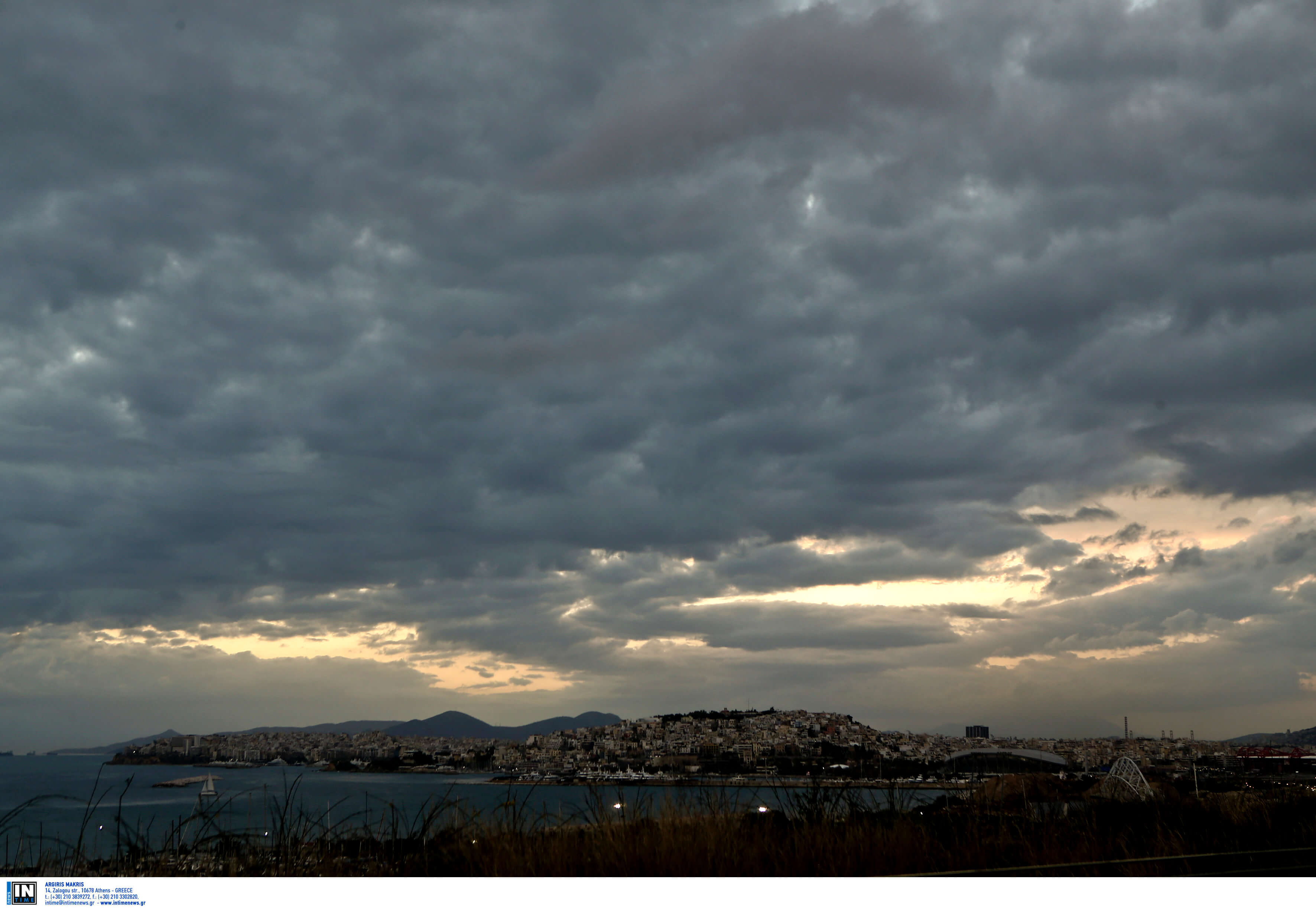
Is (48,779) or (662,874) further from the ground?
(662,874)

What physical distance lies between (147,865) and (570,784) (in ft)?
9.62

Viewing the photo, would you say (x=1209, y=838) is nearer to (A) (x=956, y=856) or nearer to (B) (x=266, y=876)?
(A) (x=956, y=856)

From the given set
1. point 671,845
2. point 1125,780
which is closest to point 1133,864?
point 671,845

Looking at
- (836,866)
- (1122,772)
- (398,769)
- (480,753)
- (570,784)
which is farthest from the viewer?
(398,769)

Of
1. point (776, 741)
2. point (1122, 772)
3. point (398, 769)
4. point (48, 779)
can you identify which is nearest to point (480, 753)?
point (776, 741)
